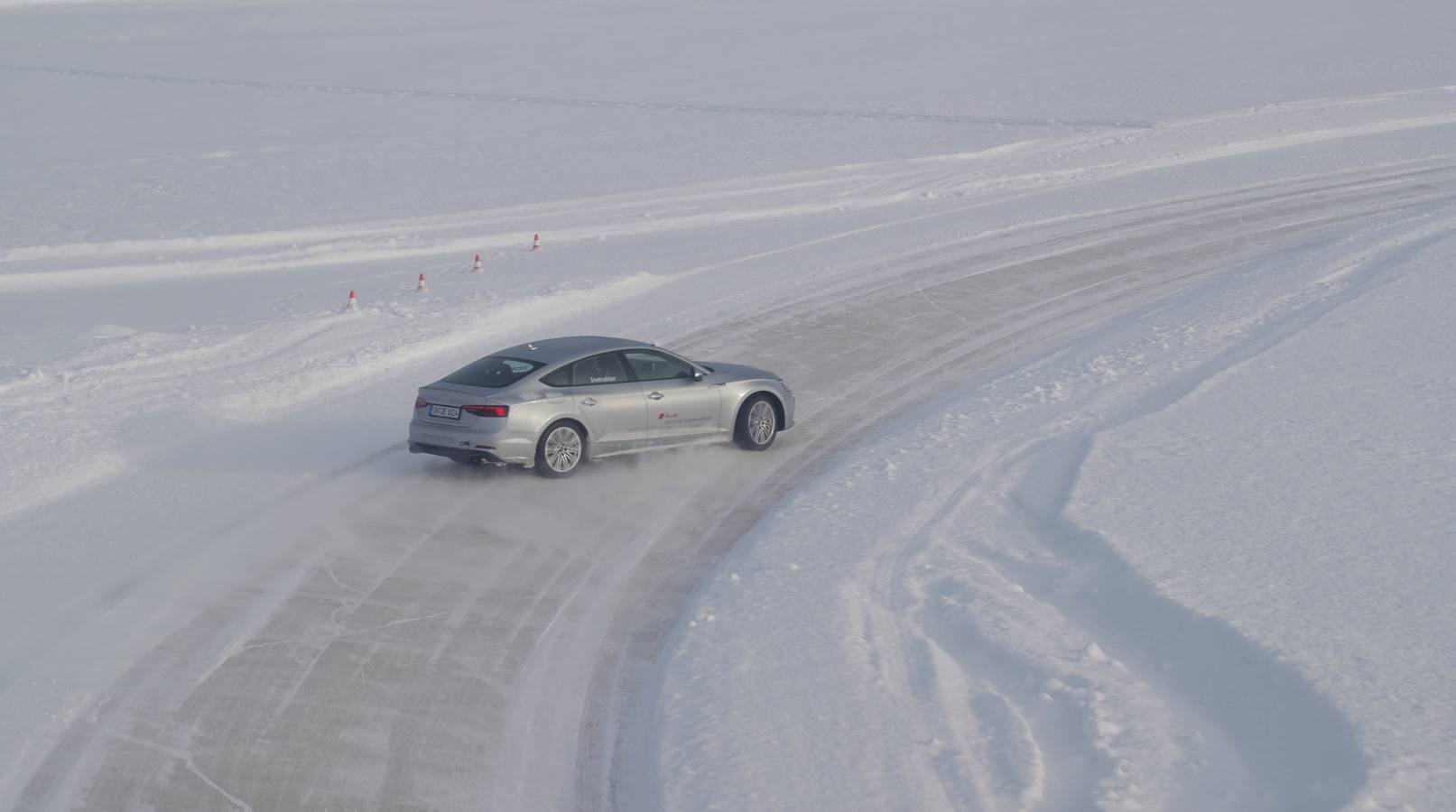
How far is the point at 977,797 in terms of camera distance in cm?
745

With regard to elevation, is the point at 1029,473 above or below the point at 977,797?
above

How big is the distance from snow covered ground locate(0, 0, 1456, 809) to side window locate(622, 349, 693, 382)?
86cm

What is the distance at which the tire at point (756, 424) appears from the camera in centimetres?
1484

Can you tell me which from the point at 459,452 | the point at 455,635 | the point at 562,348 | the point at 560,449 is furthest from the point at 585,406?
the point at 455,635

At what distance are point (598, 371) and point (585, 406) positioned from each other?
50 cm

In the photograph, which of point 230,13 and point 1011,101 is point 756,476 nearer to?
point 1011,101

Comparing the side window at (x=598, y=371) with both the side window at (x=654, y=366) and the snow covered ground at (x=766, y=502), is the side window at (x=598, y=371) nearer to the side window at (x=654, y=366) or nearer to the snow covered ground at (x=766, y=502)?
the side window at (x=654, y=366)

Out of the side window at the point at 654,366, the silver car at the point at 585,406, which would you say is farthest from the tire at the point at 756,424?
the side window at the point at 654,366

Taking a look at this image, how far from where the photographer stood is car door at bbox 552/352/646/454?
13.9 m

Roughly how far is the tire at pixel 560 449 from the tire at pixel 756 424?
69.8 inches

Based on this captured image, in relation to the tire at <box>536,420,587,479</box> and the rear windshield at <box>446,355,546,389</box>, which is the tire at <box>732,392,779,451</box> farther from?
the rear windshield at <box>446,355,546,389</box>

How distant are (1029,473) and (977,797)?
5827 mm

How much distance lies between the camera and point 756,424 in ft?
49.1

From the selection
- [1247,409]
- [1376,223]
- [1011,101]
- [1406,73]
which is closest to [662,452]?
[1247,409]
